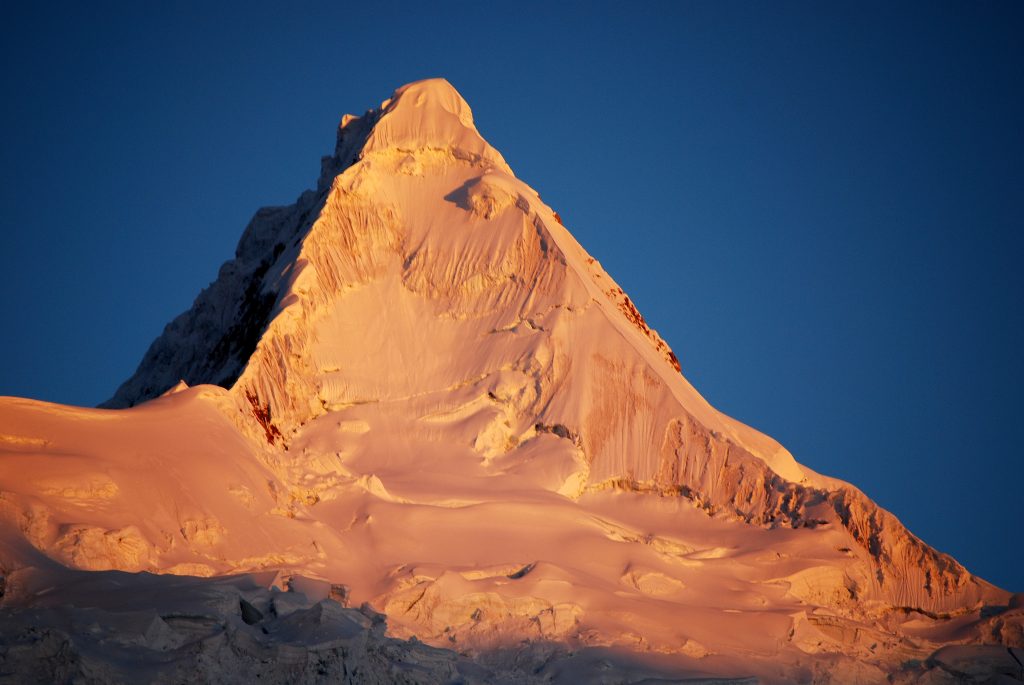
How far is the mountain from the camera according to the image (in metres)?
32.0

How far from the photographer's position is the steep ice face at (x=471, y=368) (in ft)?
136

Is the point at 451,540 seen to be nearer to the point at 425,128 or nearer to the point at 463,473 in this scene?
the point at 463,473

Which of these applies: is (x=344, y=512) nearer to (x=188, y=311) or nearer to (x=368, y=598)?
(x=368, y=598)

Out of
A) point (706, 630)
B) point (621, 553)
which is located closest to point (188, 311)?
point (621, 553)

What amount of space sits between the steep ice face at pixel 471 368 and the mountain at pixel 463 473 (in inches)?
3.8

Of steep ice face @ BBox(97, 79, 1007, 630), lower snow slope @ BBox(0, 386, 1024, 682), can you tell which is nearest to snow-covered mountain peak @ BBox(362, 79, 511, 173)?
steep ice face @ BBox(97, 79, 1007, 630)

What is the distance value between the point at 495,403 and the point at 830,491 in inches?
445

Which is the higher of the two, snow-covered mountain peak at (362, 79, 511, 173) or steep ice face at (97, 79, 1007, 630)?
snow-covered mountain peak at (362, 79, 511, 173)

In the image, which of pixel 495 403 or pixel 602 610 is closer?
pixel 602 610

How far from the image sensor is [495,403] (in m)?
44.6

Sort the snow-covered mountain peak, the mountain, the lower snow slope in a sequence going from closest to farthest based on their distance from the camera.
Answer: the lower snow slope → the mountain → the snow-covered mountain peak

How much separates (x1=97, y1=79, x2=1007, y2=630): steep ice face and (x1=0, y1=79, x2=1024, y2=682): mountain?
0.32 feet

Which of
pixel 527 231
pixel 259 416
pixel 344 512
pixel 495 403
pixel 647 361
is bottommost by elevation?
pixel 344 512

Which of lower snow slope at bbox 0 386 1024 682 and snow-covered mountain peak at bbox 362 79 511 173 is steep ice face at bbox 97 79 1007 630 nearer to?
snow-covered mountain peak at bbox 362 79 511 173
